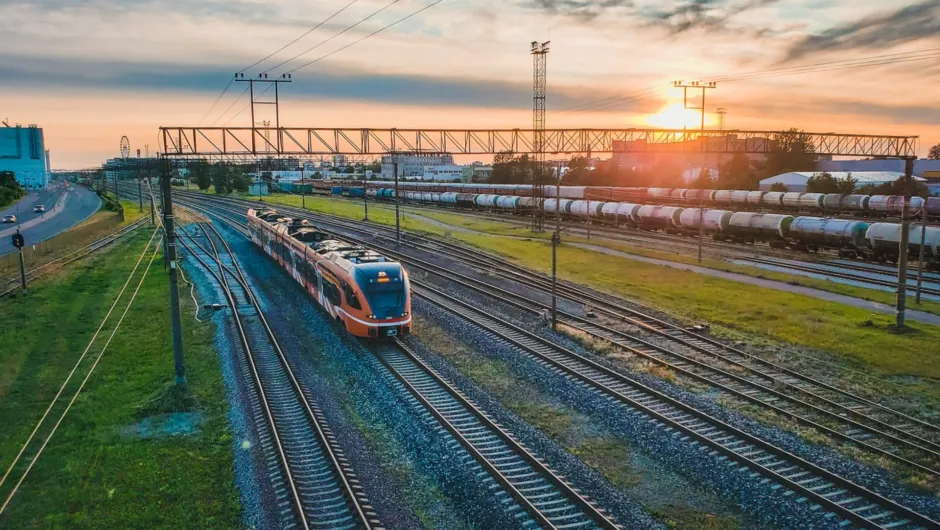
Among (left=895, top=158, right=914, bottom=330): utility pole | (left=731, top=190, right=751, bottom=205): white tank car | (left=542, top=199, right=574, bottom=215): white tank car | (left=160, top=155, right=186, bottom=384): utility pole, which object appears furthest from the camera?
(left=542, top=199, right=574, bottom=215): white tank car

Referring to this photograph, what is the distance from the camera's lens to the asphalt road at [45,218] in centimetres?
6825

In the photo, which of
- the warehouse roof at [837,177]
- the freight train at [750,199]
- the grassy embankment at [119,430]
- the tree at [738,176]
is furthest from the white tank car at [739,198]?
the grassy embankment at [119,430]

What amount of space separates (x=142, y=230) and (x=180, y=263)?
2742cm

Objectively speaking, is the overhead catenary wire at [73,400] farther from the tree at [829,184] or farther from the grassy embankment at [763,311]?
the tree at [829,184]

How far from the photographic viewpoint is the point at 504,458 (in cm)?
1509

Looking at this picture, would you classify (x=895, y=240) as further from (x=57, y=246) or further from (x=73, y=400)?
(x=57, y=246)

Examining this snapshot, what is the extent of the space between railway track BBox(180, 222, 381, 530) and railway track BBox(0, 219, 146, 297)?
2082cm

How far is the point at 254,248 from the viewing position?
176 ft

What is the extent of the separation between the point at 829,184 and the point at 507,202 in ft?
137

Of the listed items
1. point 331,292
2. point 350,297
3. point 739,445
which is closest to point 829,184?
point 331,292

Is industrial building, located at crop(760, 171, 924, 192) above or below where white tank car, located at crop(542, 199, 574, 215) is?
above

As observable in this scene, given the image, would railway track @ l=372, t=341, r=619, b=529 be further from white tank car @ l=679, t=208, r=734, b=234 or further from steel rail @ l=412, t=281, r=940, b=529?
white tank car @ l=679, t=208, r=734, b=234

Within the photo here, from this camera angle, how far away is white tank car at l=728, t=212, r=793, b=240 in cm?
5153

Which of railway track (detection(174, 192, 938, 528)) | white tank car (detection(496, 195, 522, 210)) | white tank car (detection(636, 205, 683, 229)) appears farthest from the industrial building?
railway track (detection(174, 192, 938, 528))
